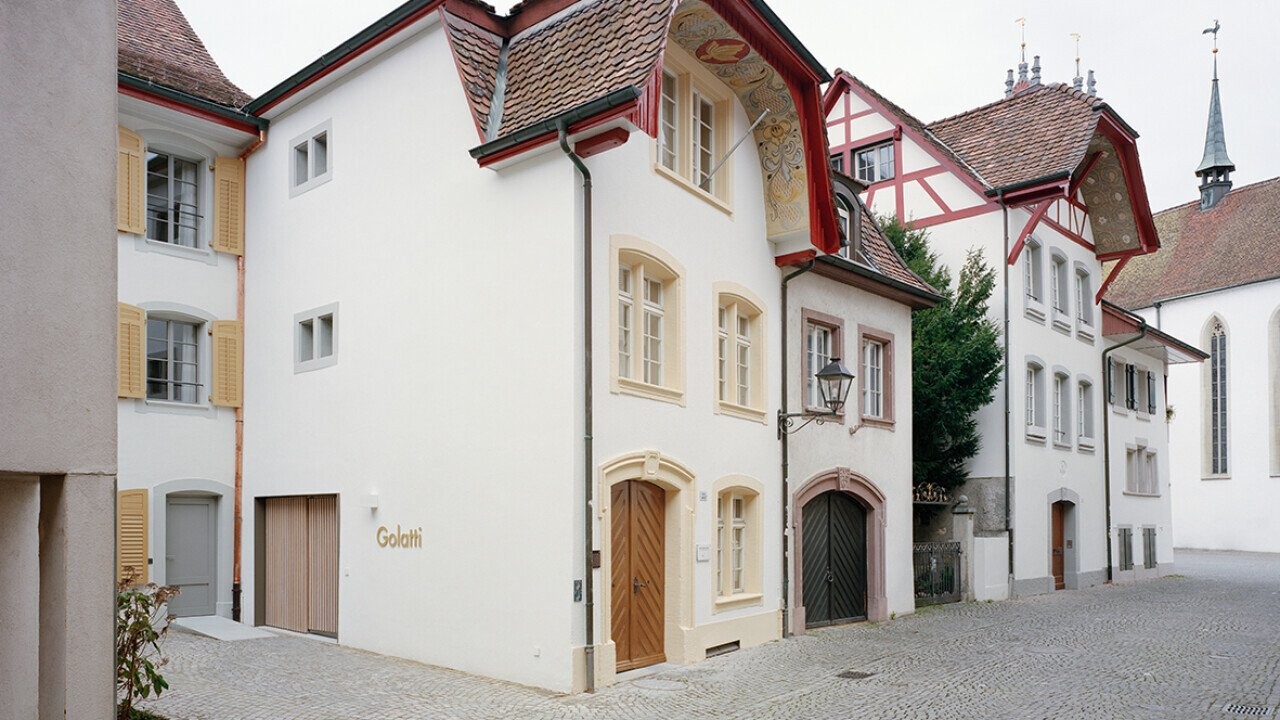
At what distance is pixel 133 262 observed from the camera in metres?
15.0

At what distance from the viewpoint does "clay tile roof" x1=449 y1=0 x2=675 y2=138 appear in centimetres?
1070

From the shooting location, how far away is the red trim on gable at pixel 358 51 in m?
12.3

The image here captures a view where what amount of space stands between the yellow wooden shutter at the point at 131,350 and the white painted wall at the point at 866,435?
8.99 meters

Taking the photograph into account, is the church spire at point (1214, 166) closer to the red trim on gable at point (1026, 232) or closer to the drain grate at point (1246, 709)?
the red trim on gable at point (1026, 232)

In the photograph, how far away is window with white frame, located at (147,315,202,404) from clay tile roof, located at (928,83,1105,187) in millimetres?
15151

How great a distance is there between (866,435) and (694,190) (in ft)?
19.0

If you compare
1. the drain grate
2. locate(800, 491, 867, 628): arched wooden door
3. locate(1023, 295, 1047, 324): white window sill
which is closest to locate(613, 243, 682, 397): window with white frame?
locate(800, 491, 867, 628): arched wooden door

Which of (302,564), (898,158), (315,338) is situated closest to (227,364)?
(315,338)

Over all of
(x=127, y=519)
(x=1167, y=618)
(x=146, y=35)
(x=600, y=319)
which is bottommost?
(x=1167, y=618)

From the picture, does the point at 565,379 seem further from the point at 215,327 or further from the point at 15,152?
the point at 215,327

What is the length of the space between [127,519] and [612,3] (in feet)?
30.9

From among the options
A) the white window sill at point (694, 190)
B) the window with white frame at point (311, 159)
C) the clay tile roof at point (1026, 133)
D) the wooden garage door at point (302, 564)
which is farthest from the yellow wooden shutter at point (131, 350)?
the clay tile roof at point (1026, 133)

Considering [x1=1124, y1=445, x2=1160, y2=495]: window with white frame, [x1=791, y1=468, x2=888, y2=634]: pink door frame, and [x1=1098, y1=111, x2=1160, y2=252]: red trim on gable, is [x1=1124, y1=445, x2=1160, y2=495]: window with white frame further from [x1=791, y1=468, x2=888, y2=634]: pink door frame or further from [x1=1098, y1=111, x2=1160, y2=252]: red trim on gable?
[x1=791, y1=468, x2=888, y2=634]: pink door frame

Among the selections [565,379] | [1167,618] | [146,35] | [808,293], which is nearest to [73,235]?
[565,379]
